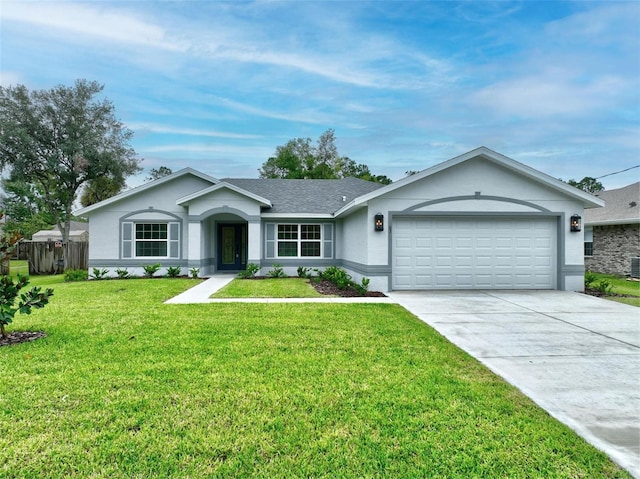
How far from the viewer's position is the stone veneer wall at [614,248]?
15.7 meters

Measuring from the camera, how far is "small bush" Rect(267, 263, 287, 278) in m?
15.1

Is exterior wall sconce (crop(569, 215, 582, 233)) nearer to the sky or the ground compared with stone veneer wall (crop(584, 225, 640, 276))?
nearer to the sky

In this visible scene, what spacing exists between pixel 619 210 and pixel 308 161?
29727 millimetres

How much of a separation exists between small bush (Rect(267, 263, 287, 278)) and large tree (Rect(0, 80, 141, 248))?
63.3ft

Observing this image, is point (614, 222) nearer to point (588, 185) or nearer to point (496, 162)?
point (496, 162)

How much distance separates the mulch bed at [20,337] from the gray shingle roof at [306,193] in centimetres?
1027

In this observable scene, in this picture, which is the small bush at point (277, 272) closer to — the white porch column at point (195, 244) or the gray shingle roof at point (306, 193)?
the gray shingle roof at point (306, 193)

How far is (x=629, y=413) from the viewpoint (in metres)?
3.53

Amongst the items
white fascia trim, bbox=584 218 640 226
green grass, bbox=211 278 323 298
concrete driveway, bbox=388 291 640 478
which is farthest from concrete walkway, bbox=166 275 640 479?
white fascia trim, bbox=584 218 640 226

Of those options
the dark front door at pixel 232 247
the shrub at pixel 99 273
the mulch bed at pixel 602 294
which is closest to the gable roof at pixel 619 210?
the mulch bed at pixel 602 294

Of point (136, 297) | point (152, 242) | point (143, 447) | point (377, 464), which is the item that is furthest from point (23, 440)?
point (152, 242)

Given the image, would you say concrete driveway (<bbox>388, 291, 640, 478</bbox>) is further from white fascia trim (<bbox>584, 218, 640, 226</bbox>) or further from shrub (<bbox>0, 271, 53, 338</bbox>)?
white fascia trim (<bbox>584, 218, 640, 226</bbox>)

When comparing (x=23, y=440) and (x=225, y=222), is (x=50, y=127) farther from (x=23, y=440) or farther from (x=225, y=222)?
(x=23, y=440)

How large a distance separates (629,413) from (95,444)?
4.93m
